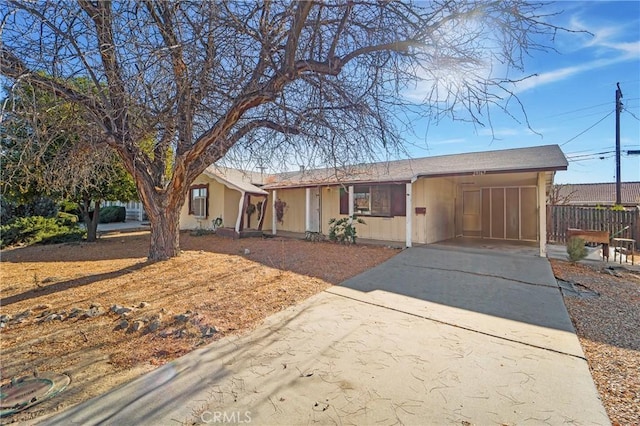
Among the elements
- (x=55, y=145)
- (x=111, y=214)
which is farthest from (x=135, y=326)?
(x=111, y=214)

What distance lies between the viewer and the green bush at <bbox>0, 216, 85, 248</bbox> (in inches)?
473

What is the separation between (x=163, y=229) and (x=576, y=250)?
34.3ft

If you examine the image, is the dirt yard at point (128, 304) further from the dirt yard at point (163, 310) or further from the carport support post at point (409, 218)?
the carport support post at point (409, 218)

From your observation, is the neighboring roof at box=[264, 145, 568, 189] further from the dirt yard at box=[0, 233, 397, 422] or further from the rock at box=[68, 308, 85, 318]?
the rock at box=[68, 308, 85, 318]

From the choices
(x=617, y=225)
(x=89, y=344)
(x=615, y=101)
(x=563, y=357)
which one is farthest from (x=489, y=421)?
(x=615, y=101)

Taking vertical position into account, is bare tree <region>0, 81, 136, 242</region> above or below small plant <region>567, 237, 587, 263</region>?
above

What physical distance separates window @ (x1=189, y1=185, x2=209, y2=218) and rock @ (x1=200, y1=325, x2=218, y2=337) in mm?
13132

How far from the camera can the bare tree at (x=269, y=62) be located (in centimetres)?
412

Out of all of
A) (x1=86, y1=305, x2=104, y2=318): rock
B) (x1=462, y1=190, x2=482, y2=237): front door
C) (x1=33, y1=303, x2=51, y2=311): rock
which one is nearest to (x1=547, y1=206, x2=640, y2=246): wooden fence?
(x1=462, y1=190, x2=482, y2=237): front door

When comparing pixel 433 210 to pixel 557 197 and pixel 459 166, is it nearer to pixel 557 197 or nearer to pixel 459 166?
pixel 459 166

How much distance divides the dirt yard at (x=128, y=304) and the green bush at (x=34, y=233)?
143 inches

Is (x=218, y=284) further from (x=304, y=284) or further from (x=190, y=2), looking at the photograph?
(x=190, y=2)

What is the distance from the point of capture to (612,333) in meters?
3.92

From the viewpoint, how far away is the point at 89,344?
133 inches
